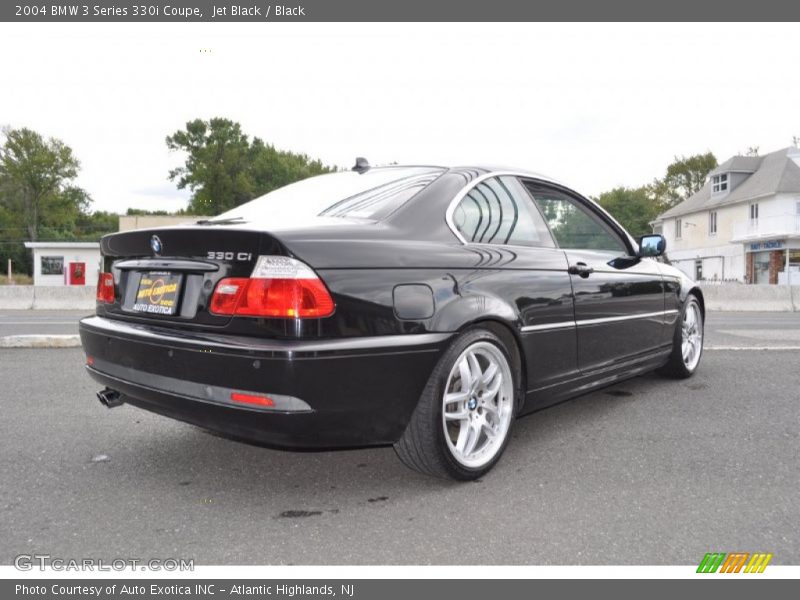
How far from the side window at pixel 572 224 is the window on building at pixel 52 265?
133 ft

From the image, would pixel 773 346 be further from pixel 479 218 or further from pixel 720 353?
pixel 479 218

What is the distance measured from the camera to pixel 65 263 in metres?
38.2

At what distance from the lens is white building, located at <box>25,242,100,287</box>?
124 feet

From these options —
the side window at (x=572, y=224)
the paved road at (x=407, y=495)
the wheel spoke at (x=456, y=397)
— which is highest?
the side window at (x=572, y=224)

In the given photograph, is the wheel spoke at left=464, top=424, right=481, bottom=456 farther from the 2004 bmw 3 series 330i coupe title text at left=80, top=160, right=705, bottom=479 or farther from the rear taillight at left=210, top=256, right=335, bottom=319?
the rear taillight at left=210, top=256, right=335, bottom=319

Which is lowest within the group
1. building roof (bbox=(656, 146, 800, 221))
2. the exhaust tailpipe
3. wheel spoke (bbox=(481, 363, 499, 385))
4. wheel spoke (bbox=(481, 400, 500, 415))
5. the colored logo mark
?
the colored logo mark

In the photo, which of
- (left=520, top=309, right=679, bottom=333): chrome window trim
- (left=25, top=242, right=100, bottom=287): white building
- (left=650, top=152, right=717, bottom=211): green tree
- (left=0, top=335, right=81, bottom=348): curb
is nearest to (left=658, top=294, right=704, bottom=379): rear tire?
(left=520, top=309, right=679, bottom=333): chrome window trim

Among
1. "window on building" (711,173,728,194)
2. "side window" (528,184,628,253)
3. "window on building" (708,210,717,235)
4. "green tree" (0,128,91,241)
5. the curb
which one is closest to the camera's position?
"side window" (528,184,628,253)

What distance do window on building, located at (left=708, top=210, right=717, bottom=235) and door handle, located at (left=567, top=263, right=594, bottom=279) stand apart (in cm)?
4403

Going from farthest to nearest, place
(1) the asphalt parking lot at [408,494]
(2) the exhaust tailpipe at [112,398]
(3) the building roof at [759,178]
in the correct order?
(3) the building roof at [759,178] → (2) the exhaust tailpipe at [112,398] → (1) the asphalt parking lot at [408,494]

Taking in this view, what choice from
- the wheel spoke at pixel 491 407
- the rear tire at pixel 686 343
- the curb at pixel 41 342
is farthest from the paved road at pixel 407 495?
the curb at pixel 41 342

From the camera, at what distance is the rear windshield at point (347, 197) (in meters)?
3.00

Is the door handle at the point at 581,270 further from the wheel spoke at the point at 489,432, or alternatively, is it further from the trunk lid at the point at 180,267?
the trunk lid at the point at 180,267

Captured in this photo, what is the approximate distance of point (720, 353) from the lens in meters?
6.72
